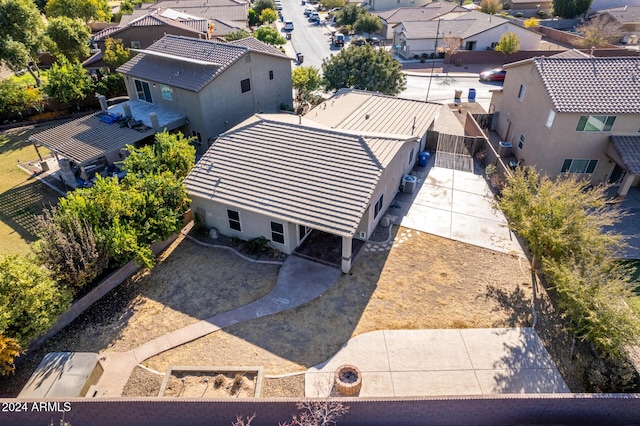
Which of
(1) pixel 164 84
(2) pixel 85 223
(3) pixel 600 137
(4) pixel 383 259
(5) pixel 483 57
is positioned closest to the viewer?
(2) pixel 85 223

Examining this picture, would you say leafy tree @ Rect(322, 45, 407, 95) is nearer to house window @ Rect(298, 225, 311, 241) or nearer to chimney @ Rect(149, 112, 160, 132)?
chimney @ Rect(149, 112, 160, 132)

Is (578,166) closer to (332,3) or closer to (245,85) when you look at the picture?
(245,85)

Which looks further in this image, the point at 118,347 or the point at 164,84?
the point at 164,84

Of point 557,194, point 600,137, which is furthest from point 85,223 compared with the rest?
point 600,137

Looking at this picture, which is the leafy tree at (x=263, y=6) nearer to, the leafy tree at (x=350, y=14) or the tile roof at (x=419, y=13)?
the leafy tree at (x=350, y=14)

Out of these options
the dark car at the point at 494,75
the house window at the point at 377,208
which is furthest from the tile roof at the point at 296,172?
the dark car at the point at 494,75

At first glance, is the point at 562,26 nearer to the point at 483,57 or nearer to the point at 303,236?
the point at 483,57

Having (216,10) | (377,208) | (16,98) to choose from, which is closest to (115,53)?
(16,98)
